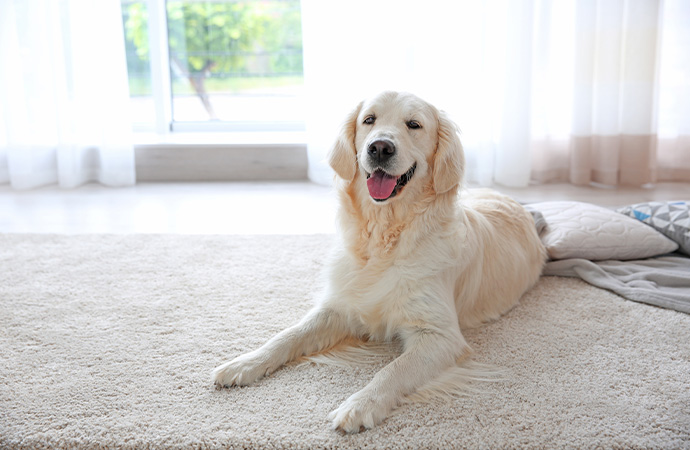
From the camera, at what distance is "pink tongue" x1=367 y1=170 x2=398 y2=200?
182cm

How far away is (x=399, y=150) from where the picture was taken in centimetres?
179

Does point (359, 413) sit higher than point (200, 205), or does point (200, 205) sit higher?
point (200, 205)

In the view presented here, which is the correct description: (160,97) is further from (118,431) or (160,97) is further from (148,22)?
(118,431)

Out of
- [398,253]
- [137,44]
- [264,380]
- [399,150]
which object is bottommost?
[264,380]

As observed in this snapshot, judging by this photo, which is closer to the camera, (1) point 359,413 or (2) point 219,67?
(1) point 359,413

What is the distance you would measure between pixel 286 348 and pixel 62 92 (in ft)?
10.0

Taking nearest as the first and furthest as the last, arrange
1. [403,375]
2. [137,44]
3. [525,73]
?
[403,375], [525,73], [137,44]

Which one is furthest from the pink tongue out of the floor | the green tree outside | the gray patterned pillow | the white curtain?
the green tree outside

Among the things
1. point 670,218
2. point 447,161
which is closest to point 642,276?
point 670,218

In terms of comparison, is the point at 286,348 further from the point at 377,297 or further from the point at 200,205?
the point at 200,205

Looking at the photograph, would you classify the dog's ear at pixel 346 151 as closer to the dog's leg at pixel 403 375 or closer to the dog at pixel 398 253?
the dog at pixel 398 253

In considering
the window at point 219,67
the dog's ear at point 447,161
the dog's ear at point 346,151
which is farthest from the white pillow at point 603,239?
the window at point 219,67

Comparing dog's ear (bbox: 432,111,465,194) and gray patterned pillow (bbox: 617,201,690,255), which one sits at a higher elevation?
dog's ear (bbox: 432,111,465,194)

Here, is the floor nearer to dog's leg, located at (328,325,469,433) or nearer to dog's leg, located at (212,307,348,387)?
dog's leg, located at (212,307,348,387)
